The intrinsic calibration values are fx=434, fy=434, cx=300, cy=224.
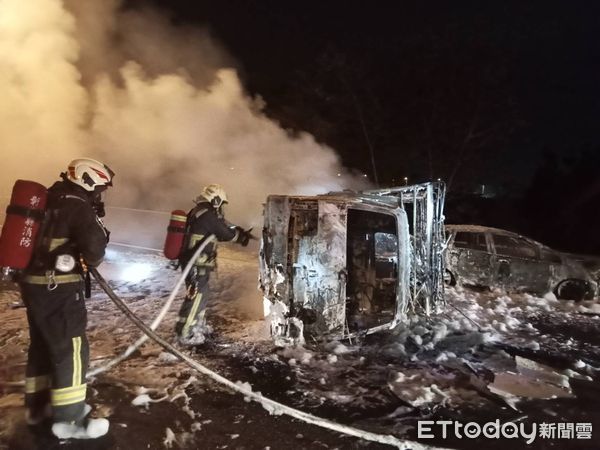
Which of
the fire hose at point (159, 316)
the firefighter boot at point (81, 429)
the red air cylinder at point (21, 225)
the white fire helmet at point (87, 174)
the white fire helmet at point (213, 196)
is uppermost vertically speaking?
the white fire helmet at point (213, 196)

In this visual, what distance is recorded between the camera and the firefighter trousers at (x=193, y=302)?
5191 millimetres

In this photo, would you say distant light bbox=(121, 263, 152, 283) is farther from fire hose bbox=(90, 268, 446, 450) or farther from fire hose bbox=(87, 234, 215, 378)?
fire hose bbox=(90, 268, 446, 450)

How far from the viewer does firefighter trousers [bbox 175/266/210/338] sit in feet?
17.0

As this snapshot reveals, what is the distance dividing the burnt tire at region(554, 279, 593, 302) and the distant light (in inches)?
322

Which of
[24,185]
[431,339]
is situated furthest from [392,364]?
[24,185]

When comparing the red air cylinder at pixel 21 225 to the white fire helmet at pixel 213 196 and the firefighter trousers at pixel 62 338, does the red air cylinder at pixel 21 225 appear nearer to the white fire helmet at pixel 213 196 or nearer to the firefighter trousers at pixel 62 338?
the firefighter trousers at pixel 62 338

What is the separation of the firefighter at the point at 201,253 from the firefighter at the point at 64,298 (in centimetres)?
187

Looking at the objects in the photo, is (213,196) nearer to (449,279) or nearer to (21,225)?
(21,225)

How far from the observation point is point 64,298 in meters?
3.23

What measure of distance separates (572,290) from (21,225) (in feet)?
29.9

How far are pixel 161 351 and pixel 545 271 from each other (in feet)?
23.9

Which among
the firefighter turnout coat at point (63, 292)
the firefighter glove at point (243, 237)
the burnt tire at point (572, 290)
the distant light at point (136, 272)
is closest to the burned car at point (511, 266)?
the burnt tire at point (572, 290)

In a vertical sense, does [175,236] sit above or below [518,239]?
below

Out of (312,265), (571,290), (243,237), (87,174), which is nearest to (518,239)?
(571,290)
